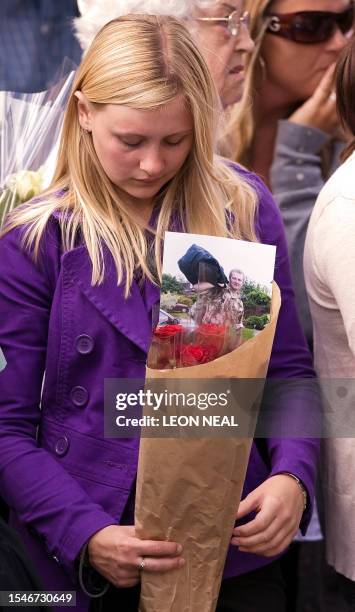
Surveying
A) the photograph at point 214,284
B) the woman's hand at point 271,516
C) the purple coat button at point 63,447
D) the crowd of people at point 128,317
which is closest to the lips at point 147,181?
the crowd of people at point 128,317

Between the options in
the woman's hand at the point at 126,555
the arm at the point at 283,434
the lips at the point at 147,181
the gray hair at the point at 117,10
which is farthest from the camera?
the gray hair at the point at 117,10

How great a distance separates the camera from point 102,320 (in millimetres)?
2111

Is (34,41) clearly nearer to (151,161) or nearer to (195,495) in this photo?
(151,161)

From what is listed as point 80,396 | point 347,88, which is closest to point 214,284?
Answer: point 80,396

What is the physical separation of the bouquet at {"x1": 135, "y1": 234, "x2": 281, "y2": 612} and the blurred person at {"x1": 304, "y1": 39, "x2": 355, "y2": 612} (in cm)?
32

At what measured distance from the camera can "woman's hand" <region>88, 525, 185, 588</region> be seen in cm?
193

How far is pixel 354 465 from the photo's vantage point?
2232 millimetres

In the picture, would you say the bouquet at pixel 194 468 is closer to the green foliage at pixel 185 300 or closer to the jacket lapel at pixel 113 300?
the green foliage at pixel 185 300

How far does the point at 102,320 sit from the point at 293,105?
1674 mm

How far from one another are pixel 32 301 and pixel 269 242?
1.73 feet

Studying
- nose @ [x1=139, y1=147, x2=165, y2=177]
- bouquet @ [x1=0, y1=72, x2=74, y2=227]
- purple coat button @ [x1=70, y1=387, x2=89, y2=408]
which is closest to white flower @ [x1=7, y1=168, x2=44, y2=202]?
bouquet @ [x1=0, y1=72, x2=74, y2=227]

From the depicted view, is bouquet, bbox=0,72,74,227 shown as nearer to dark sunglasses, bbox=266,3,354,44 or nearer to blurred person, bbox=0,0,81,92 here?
blurred person, bbox=0,0,81,92

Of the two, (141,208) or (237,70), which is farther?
(237,70)

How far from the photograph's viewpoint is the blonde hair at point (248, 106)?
3.30 meters
